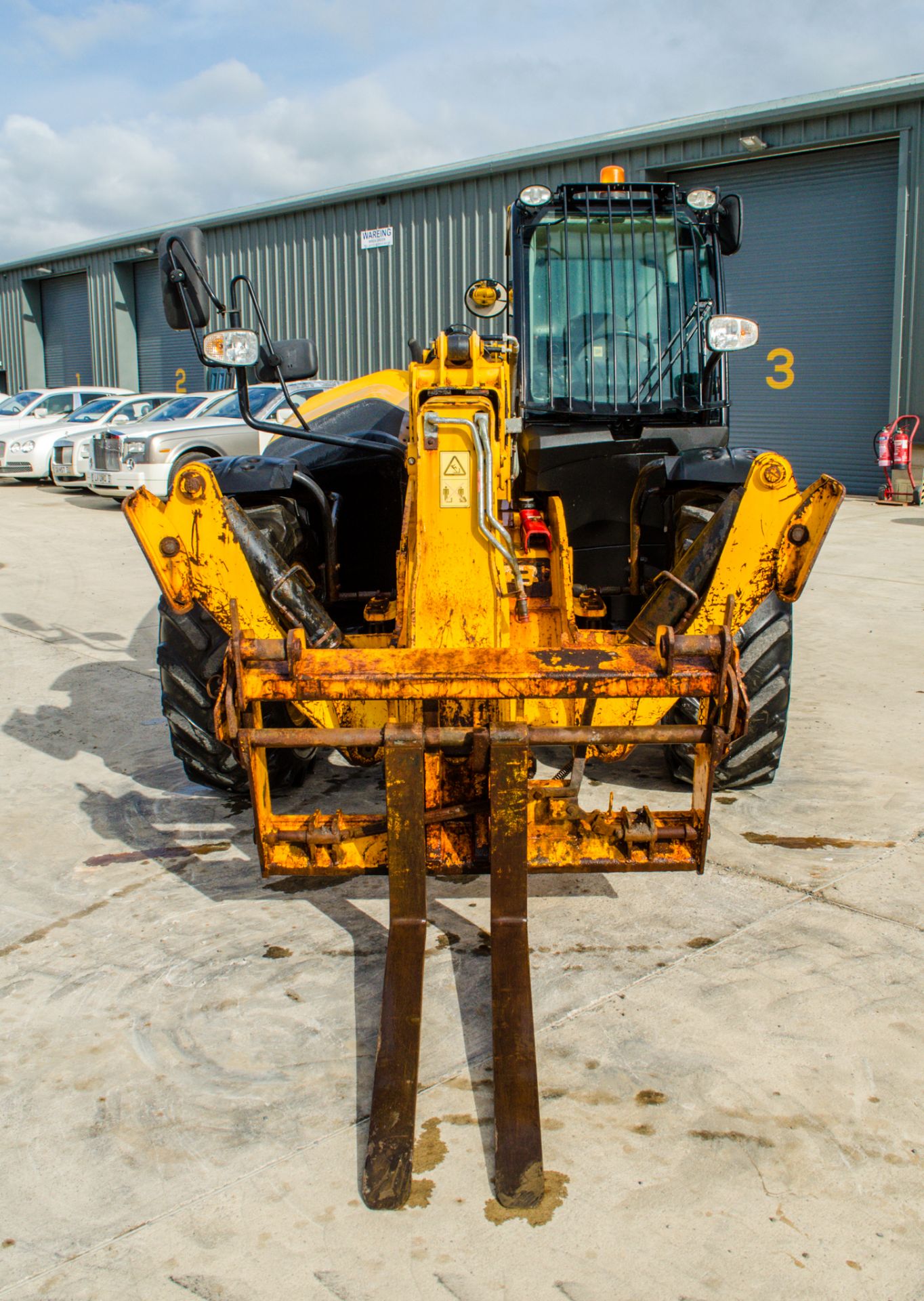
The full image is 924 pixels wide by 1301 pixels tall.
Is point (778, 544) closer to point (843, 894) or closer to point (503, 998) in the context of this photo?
point (843, 894)

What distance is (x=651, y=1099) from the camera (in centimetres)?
258

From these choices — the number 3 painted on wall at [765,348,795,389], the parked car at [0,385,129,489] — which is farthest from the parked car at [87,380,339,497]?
the number 3 painted on wall at [765,348,795,389]

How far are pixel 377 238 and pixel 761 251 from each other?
7450mm

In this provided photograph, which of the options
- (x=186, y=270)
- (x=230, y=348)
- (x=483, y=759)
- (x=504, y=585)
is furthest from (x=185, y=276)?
(x=483, y=759)

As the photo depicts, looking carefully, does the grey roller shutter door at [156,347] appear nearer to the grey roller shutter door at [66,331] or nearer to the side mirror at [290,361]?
the grey roller shutter door at [66,331]

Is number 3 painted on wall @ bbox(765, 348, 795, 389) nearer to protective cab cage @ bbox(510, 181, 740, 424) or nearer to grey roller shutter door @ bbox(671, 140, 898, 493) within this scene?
grey roller shutter door @ bbox(671, 140, 898, 493)

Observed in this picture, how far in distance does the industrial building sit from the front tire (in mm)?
13358

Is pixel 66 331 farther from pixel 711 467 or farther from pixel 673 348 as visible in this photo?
pixel 711 467

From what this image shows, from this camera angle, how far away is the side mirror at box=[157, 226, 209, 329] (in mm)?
→ 3352

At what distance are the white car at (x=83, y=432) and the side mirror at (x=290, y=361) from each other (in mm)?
12469

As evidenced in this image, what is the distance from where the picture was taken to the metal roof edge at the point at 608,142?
14484mm

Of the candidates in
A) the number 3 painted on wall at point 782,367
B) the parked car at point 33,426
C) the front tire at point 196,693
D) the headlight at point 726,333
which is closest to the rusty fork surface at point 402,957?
the front tire at point 196,693

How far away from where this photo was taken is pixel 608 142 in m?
17.0

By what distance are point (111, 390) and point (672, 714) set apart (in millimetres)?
19627
